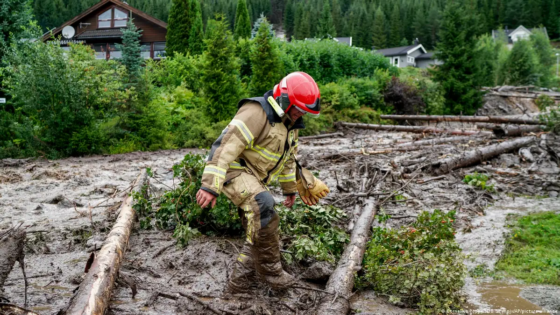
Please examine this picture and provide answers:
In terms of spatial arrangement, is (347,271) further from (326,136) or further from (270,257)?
(326,136)

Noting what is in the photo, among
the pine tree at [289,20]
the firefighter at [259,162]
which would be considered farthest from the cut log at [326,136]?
the pine tree at [289,20]

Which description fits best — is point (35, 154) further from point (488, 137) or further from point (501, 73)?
point (501, 73)

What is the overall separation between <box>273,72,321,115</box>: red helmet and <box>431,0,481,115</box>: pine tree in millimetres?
23387

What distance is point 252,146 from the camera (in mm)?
3963

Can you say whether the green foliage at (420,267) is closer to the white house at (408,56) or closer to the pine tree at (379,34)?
the white house at (408,56)

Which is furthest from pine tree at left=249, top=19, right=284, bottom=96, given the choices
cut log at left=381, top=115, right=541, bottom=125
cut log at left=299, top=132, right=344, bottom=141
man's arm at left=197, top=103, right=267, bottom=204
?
man's arm at left=197, top=103, right=267, bottom=204

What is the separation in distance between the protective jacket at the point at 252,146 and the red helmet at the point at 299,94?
0.14 metres

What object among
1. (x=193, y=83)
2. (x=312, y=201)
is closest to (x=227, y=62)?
(x=193, y=83)

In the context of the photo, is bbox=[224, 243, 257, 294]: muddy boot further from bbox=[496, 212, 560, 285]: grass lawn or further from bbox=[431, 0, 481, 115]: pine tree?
bbox=[431, 0, 481, 115]: pine tree

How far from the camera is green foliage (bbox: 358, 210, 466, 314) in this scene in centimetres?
388

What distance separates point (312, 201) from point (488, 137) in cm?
1120

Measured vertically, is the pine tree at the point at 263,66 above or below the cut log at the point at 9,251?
above

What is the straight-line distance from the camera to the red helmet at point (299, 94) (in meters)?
3.88

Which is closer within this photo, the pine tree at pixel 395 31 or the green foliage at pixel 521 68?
the green foliage at pixel 521 68
